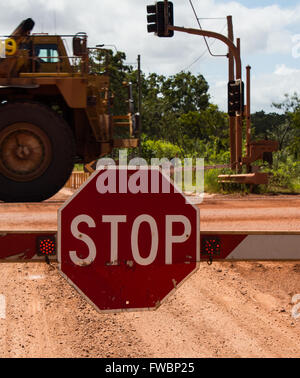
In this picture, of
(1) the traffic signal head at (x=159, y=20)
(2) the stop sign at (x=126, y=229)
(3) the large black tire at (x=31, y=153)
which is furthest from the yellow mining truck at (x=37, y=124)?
(1) the traffic signal head at (x=159, y=20)

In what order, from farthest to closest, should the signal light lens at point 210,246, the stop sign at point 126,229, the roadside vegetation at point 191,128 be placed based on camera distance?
the roadside vegetation at point 191,128, the signal light lens at point 210,246, the stop sign at point 126,229

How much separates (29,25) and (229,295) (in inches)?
698

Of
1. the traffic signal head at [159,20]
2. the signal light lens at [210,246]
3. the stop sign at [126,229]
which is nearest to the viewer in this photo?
the stop sign at [126,229]

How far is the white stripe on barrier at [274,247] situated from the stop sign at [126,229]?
19.5 inches

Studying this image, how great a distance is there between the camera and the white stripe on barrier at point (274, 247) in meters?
4.65

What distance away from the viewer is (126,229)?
4781 mm

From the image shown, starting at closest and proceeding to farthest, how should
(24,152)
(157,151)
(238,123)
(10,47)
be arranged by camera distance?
(24,152)
(10,47)
(238,123)
(157,151)

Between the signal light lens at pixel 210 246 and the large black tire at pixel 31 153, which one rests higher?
the large black tire at pixel 31 153

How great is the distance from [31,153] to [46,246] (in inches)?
49.9

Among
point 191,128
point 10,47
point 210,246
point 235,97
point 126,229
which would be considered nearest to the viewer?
point 10,47

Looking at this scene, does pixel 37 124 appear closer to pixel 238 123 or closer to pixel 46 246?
pixel 46 246

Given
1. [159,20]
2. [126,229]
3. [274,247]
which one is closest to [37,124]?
[126,229]

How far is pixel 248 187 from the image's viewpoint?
35.0 feet

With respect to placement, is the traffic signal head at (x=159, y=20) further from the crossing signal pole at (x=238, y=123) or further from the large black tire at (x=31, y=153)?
the large black tire at (x=31, y=153)
